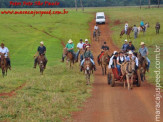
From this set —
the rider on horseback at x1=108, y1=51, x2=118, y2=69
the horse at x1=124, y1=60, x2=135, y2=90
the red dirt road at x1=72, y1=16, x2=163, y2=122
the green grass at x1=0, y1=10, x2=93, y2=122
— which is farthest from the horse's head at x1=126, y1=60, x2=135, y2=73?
the green grass at x1=0, y1=10, x2=93, y2=122

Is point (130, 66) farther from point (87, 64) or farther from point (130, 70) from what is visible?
point (87, 64)

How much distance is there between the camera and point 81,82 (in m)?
24.2

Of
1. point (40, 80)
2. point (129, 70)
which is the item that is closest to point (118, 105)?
point (129, 70)

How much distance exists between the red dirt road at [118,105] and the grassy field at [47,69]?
24.1 inches

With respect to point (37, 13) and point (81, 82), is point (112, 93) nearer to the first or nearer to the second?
point (81, 82)

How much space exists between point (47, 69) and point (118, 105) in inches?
688

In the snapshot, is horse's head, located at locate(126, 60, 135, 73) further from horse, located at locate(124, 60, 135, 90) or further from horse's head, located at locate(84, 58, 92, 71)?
horse's head, located at locate(84, 58, 92, 71)

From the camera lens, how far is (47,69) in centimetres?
3369

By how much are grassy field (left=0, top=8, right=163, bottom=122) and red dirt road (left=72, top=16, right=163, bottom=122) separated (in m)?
0.61

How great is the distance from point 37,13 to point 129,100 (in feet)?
282

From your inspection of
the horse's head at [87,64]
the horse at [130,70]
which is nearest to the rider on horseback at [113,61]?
the horse's head at [87,64]

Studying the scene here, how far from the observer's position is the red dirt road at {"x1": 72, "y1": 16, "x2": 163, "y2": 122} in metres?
14.4

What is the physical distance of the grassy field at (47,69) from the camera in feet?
52.4

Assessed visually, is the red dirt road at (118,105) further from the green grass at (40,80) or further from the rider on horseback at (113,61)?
the rider on horseback at (113,61)
